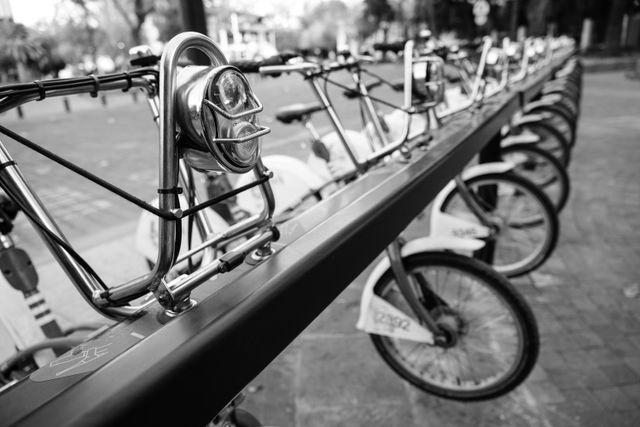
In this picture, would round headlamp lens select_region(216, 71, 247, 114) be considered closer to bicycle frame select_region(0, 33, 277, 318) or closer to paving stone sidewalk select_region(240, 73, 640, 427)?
bicycle frame select_region(0, 33, 277, 318)

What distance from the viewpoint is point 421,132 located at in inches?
100

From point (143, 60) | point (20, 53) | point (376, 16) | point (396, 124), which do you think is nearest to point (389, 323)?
point (143, 60)

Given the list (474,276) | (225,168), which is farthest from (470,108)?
(225,168)

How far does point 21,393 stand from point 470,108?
9.97 feet

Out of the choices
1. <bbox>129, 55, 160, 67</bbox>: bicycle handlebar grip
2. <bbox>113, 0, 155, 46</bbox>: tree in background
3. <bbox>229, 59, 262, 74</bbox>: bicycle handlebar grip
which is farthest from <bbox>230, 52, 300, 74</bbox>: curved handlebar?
<bbox>113, 0, 155, 46</bbox>: tree in background

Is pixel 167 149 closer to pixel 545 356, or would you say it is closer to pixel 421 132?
pixel 421 132

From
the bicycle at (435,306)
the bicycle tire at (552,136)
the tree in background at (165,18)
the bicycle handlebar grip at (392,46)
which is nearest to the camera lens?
the bicycle at (435,306)

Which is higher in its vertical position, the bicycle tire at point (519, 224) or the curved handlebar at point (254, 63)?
the curved handlebar at point (254, 63)

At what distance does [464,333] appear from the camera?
88.8 inches

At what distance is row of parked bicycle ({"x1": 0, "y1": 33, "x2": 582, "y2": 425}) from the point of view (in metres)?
0.97

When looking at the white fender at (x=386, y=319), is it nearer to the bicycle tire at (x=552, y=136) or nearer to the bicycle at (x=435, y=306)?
the bicycle at (x=435, y=306)

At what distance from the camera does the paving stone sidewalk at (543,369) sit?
82.4 inches

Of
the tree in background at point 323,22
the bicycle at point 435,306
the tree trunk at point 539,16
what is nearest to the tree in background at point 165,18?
the tree trunk at point 539,16

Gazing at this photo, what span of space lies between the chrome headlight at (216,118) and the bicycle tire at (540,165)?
10.3 feet
